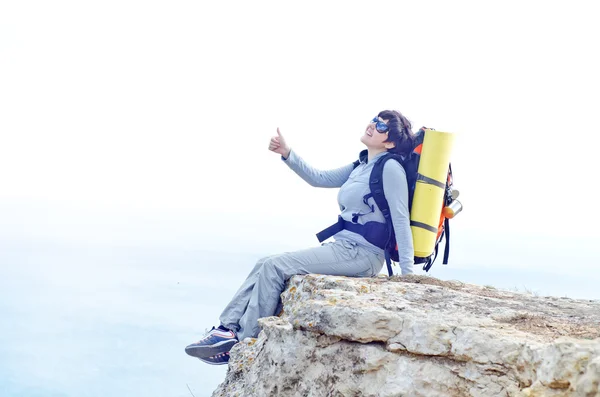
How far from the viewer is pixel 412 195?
25.3ft

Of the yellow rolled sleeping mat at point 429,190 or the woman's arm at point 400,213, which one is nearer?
the woman's arm at point 400,213

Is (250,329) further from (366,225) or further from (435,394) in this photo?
(435,394)

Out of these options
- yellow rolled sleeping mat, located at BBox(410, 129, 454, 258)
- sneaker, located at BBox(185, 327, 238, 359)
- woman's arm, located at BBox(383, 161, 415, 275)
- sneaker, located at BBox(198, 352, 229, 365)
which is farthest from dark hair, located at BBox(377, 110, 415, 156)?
sneaker, located at BBox(198, 352, 229, 365)

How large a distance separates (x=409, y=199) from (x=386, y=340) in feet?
9.79

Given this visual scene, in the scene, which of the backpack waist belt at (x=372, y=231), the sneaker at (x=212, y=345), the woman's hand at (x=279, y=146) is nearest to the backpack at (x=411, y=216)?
the backpack waist belt at (x=372, y=231)

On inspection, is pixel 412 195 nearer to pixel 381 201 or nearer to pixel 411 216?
pixel 411 216

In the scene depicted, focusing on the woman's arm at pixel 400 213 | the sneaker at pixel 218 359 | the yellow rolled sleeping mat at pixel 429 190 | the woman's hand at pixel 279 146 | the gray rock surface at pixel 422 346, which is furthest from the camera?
the woman's hand at pixel 279 146

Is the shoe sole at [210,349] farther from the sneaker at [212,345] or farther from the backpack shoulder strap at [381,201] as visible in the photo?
the backpack shoulder strap at [381,201]

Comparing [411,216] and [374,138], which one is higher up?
[374,138]

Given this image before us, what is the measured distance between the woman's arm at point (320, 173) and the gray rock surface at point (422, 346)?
7.89ft

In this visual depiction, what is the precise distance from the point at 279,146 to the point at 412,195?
186cm

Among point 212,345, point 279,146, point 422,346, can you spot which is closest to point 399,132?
point 279,146

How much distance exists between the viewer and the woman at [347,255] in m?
6.83

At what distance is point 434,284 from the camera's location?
6660 millimetres
